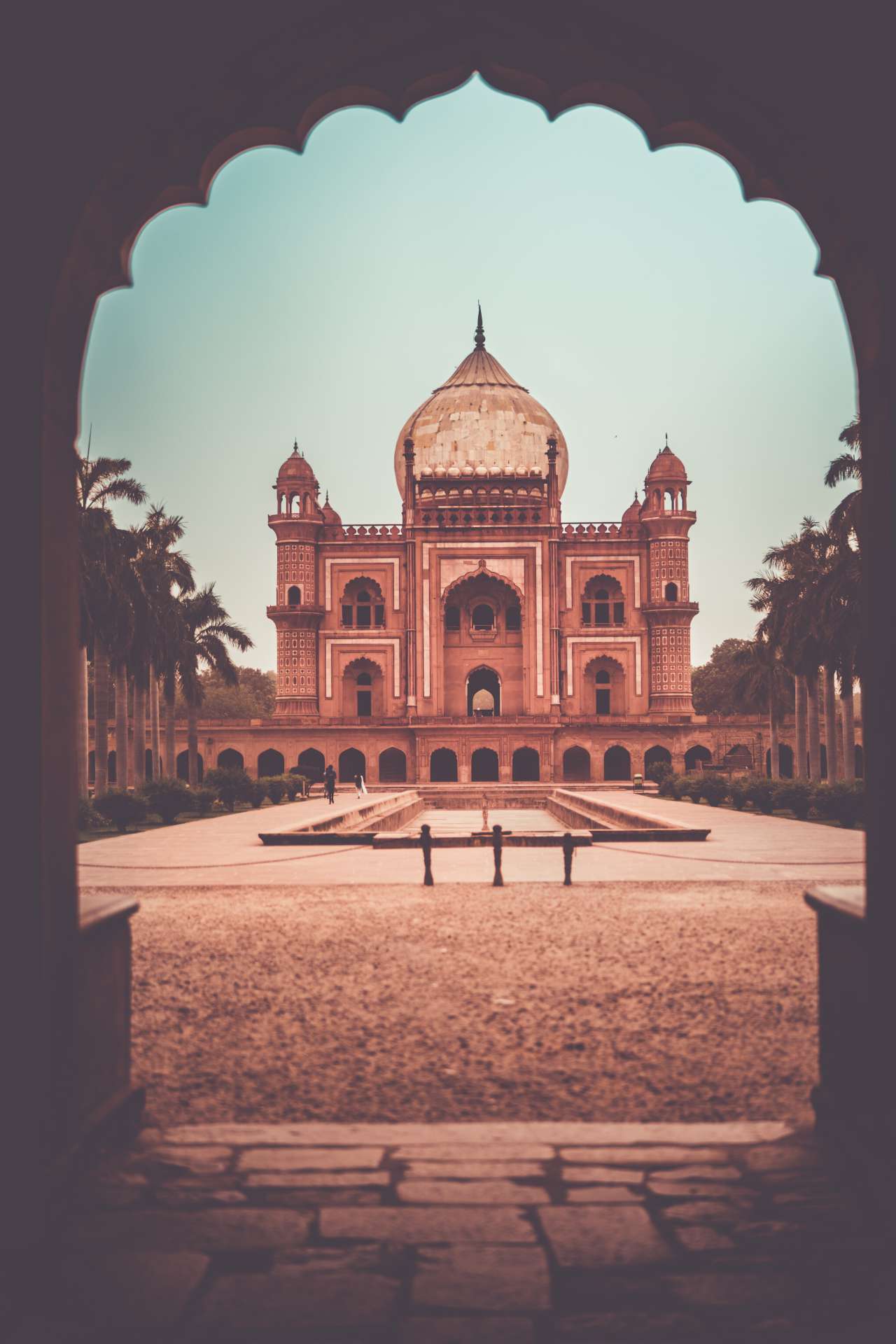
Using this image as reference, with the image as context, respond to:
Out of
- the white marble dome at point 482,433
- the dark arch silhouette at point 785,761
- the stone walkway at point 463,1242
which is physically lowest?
the dark arch silhouette at point 785,761

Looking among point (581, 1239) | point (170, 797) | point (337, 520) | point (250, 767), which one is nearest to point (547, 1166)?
point (581, 1239)

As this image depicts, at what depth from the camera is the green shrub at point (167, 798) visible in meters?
21.7

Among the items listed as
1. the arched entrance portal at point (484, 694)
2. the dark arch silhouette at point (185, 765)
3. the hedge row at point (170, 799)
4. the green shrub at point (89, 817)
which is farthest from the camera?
the arched entrance portal at point (484, 694)

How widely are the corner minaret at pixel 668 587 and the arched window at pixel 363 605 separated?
33.5 feet

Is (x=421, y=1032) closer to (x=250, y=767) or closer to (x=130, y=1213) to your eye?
(x=130, y=1213)

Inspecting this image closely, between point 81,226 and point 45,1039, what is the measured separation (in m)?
2.08

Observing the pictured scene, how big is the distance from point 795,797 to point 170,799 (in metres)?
11.9

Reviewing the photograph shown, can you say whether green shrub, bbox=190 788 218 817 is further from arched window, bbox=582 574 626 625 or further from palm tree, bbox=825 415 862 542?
arched window, bbox=582 574 626 625

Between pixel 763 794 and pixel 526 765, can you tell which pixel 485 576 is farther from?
pixel 763 794

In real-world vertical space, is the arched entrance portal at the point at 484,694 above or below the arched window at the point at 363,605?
below

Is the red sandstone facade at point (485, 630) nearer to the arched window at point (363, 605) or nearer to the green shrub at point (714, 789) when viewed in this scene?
the arched window at point (363, 605)

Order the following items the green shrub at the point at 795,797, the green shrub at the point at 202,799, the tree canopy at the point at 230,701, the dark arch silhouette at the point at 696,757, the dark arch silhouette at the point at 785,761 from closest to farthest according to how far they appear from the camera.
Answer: the green shrub at the point at 795,797 < the green shrub at the point at 202,799 < the dark arch silhouette at the point at 696,757 < the dark arch silhouette at the point at 785,761 < the tree canopy at the point at 230,701

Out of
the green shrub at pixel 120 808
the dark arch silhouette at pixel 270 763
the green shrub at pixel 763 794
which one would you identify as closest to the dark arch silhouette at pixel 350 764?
the dark arch silhouette at pixel 270 763

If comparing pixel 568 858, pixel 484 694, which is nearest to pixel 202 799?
pixel 568 858
